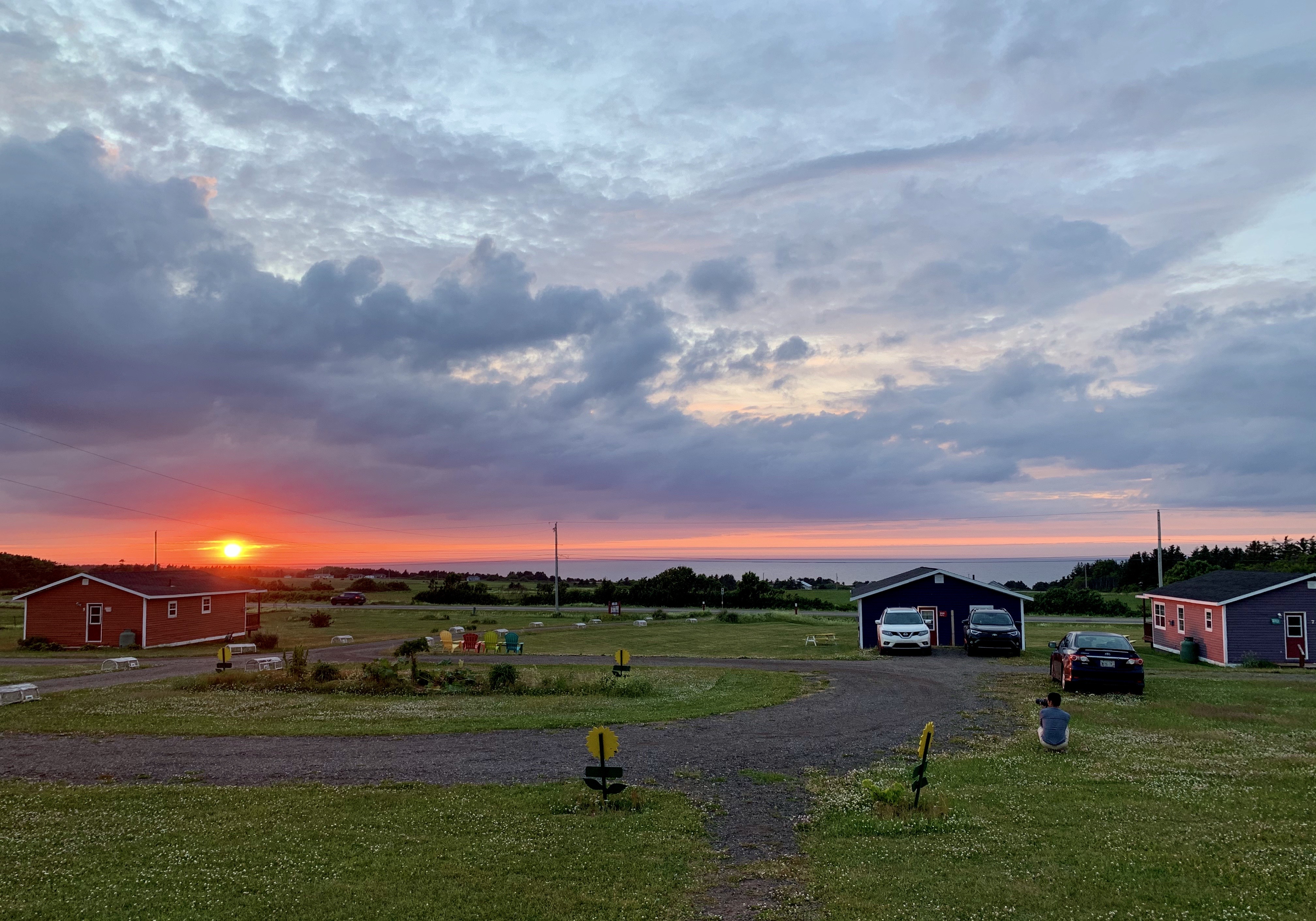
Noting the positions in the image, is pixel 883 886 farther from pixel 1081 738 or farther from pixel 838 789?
pixel 1081 738

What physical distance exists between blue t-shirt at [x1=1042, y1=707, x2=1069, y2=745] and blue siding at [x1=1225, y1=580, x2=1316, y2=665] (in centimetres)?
2545

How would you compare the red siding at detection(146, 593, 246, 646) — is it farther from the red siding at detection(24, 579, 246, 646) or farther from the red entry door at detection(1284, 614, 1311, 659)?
the red entry door at detection(1284, 614, 1311, 659)

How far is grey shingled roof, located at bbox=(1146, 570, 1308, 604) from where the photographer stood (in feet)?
116

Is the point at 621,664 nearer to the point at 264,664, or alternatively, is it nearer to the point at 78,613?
the point at 264,664

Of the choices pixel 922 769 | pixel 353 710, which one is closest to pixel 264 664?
pixel 353 710

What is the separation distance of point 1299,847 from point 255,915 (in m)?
10.3

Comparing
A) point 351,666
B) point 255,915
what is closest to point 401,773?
point 255,915

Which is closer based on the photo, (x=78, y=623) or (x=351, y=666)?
(x=351, y=666)

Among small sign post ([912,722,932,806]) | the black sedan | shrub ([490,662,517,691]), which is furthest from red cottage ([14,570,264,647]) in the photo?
small sign post ([912,722,932,806])

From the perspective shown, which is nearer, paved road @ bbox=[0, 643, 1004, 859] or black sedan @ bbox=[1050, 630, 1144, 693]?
paved road @ bbox=[0, 643, 1004, 859]

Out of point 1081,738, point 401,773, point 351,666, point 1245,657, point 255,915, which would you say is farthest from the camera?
point 1245,657

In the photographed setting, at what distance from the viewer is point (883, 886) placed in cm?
824

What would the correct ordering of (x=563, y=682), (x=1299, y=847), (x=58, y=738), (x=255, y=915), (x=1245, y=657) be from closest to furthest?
(x=255, y=915) → (x=1299, y=847) → (x=58, y=738) → (x=563, y=682) → (x=1245, y=657)

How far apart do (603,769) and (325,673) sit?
56.9 ft
